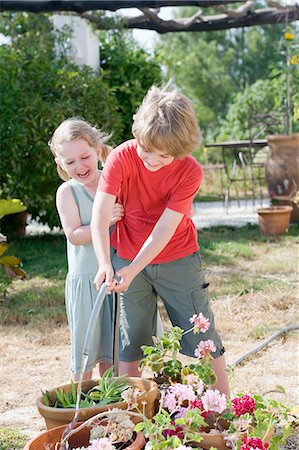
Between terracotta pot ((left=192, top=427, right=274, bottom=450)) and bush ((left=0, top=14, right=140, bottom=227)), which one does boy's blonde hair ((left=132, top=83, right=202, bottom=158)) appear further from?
bush ((left=0, top=14, right=140, bottom=227))

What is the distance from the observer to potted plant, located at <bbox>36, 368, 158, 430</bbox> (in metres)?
1.93

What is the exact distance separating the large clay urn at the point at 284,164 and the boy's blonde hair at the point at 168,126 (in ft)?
18.3

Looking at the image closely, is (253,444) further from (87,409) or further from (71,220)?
(71,220)

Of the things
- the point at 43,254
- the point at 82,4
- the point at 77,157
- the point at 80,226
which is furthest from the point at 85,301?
the point at 82,4

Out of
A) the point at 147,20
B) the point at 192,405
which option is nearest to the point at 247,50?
the point at 147,20

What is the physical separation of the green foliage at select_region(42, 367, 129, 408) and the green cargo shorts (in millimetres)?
423

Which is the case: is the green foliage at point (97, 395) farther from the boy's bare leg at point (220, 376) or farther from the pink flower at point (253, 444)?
the boy's bare leg at point (220, 376)

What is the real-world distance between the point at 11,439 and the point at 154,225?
903 millimetres

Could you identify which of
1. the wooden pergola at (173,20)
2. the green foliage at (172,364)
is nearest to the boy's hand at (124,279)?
the green foliage at (172,364)

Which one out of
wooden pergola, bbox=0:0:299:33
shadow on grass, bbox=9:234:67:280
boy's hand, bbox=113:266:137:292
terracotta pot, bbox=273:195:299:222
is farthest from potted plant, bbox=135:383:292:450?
terracotta pot, bbox=273:195:299:222

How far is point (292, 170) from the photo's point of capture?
7707 millimetres

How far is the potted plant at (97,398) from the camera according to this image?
193 cm

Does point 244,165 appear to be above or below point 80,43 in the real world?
below

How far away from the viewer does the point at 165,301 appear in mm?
2502
